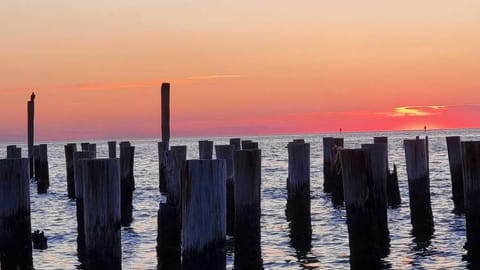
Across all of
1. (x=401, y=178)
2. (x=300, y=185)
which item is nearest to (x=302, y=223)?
(x=300, y=185)

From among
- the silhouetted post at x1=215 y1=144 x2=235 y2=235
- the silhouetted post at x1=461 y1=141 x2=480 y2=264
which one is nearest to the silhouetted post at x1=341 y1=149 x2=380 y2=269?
the silhouetted post at x1=461 y1=141 x2=480 y2=264

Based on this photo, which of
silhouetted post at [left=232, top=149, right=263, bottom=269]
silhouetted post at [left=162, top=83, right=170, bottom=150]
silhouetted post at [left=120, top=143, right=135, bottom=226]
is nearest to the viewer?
silhouetted post at [left=232, top=149, right=263, bottom=269]

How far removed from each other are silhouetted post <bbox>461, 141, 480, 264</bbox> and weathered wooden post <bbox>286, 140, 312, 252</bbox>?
4247 millimetres

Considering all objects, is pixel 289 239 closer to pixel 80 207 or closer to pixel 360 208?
pixel 80 207

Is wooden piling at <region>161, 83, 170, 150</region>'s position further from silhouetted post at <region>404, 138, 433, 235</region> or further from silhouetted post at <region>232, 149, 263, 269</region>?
silhouetted post at <region>232, 149, 263, 269</region>

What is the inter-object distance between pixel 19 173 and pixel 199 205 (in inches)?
128

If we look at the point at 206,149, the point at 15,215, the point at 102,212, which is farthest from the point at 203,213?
the point at 206,149

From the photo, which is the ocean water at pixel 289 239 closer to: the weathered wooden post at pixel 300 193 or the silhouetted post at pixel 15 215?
the weathered wooden post at pixel 300 193

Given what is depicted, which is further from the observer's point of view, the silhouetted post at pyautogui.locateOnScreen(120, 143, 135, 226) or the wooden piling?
the wooden piling

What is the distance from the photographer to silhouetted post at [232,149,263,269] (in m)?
11.9

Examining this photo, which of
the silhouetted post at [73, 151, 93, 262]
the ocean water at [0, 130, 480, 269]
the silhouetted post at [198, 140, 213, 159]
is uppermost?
the silhouetted post at [198, 140, 213, 159]

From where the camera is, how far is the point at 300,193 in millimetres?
16891

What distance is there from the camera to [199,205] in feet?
29.8

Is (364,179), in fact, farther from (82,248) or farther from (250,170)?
(82,248)
